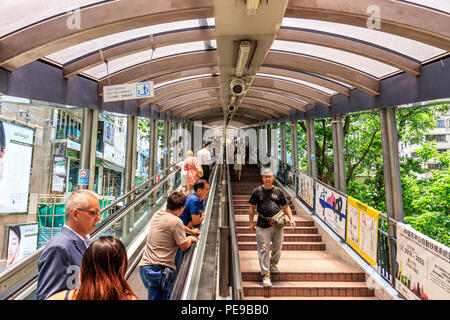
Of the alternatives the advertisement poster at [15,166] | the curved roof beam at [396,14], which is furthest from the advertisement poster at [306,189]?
the advertisement poster at [15,166]

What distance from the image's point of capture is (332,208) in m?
6.23

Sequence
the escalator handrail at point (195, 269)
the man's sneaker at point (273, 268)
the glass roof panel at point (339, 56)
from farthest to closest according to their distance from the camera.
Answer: the glass roof panel at point (339, 56) → the man's sneaker at point (273, 268) → the escalator handrail at point (195, 269)

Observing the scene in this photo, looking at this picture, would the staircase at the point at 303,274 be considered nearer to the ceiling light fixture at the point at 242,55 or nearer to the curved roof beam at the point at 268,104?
the ceiling light fixture at the point at 242,55

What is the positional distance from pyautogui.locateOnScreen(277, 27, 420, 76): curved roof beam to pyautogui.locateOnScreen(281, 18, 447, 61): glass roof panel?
7 cm

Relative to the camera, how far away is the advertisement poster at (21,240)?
10.0 meters

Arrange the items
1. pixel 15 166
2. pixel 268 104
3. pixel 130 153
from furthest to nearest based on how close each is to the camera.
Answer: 1. pixel 268 104
2. pixel 15 166
3. pixel 130 153

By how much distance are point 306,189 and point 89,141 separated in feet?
19.3

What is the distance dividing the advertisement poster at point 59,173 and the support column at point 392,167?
11.2 metres

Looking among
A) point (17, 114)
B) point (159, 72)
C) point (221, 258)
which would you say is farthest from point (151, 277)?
point (17, 114)

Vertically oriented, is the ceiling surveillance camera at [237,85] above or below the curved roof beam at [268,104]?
below

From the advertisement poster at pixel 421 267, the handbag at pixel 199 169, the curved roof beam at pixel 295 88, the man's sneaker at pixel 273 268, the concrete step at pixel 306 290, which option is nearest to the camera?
the advertisement poster at pixel 421 267

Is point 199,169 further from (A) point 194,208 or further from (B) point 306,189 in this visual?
(B) point 306,189

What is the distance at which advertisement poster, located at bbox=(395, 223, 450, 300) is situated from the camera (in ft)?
9.98

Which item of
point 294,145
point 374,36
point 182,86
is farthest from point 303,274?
point 294,145
